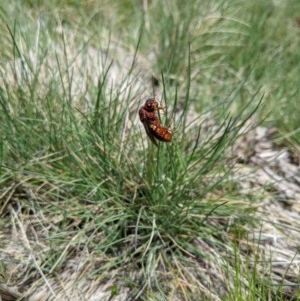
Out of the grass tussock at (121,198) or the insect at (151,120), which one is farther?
the grass tussock at (121,198)

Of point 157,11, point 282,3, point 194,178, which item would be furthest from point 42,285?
point 282,3

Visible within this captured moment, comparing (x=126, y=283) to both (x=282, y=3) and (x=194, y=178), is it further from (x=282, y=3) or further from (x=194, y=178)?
(x=282, y=3)

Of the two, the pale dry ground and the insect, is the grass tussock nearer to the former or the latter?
the pale dry ground

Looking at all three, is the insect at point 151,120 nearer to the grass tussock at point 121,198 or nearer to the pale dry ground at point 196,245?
the grass tussock at point 121,198

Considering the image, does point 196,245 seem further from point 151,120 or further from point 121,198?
point 151,120

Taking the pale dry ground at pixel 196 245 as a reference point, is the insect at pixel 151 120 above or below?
above

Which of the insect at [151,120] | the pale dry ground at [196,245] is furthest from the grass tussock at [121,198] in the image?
the insect at [151,120]

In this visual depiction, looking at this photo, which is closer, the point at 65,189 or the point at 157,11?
the point at 65,189

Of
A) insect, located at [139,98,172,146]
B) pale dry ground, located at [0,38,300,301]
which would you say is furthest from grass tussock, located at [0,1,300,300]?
insect, located at [139,98,172,146]
